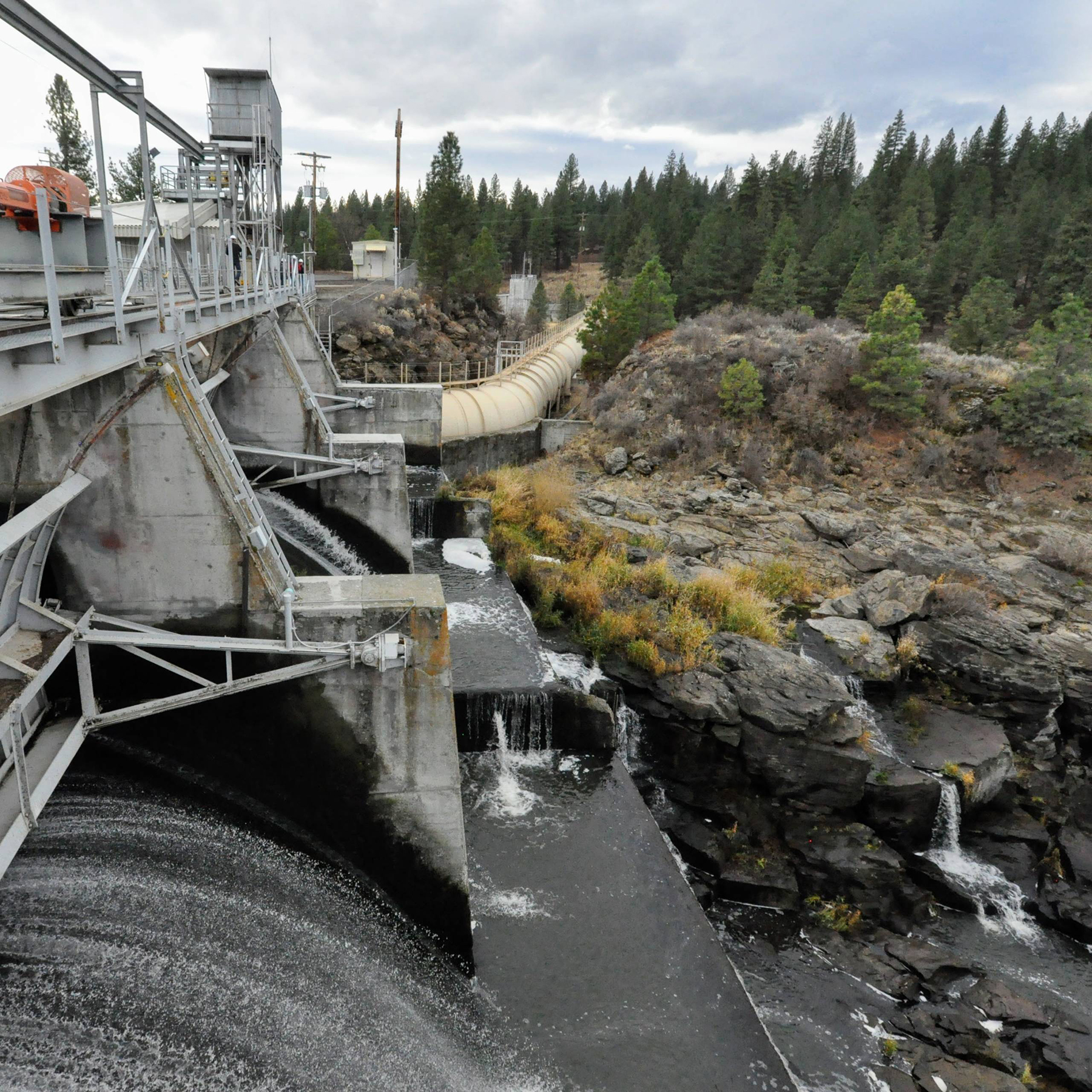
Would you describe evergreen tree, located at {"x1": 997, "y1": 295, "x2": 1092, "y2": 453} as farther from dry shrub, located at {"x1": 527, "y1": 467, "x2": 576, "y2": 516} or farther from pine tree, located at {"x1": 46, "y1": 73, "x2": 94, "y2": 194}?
pine tree, located at {"x1": 46, "y1": 73, "x2": 94, "y2": 194}

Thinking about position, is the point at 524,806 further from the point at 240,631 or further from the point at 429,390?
the point at 429,390

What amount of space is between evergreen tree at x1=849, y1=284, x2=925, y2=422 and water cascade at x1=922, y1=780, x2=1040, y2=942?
62.1 feet

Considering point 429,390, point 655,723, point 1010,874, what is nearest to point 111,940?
point 655,723

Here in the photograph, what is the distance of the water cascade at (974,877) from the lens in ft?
42.0

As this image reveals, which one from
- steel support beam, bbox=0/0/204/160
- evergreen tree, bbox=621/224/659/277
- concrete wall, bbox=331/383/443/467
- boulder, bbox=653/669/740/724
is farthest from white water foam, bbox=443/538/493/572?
evergreen tree, bbox=621/224/659/277

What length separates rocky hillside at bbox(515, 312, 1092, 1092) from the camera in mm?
11633

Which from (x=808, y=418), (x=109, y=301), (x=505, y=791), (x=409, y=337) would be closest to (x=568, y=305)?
(x=409, y=337)

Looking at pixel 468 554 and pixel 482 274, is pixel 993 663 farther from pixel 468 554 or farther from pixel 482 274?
pixel 482 274

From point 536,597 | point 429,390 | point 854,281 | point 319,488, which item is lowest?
point 536,597

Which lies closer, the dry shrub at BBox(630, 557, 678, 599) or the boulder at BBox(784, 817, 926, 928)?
the boulder at BBox(784, 817, 926, 928)

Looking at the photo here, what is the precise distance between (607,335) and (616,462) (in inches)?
429

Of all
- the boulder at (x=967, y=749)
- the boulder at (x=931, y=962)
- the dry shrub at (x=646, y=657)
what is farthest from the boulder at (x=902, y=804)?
the dry shrub at (x=646, y=657)

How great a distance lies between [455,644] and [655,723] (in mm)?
4139

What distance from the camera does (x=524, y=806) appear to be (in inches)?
468
